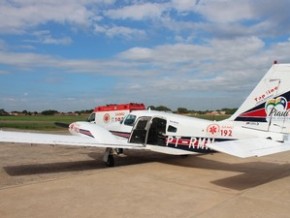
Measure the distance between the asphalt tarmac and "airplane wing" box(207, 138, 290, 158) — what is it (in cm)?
92

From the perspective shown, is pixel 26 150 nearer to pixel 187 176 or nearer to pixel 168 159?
pixel 168 159

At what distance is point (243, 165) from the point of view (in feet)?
39.8

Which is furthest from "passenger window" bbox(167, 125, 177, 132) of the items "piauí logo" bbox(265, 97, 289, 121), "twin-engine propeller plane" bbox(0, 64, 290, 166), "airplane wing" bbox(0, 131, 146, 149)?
"piauí logo" bbox(265, 97, 289, 121)

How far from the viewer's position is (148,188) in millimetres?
8430

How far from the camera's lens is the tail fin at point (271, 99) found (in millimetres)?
9633

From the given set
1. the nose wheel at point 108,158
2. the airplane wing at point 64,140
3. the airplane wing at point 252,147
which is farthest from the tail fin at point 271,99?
the nose wheel at point 108,158

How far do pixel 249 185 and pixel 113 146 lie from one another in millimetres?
4762

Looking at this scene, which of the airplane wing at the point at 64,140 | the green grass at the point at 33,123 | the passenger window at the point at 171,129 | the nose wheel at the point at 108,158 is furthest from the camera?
the green grass at the point at 33,123

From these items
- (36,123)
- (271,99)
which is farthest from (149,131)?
(36,123)

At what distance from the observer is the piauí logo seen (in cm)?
960

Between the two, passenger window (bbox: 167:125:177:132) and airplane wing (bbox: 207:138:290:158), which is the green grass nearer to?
passenger window (bbox: 167:125:177:132)

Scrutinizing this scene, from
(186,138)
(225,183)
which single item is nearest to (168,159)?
(186,138)

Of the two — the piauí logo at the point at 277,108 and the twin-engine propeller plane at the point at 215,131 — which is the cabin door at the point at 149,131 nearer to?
the twin-engine propeller plane at the point at 215,131

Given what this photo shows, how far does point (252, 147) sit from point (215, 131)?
2.44 meters
